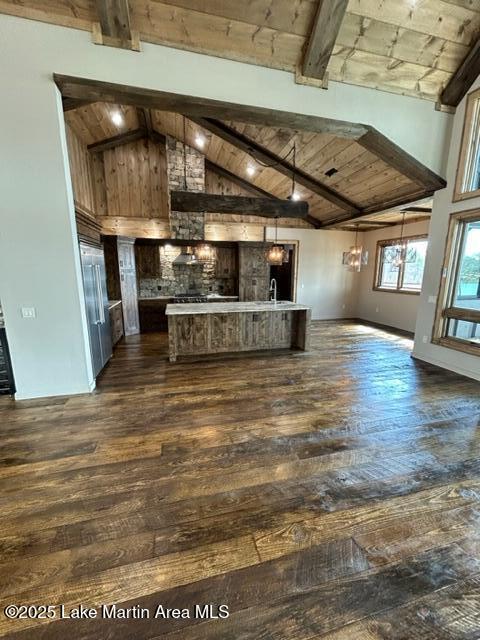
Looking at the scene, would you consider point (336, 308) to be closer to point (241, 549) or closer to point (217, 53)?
point (217, 53)

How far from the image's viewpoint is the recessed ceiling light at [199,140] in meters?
6.09

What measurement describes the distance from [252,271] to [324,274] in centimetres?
250

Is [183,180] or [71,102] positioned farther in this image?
[183,180]

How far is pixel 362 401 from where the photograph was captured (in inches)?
131

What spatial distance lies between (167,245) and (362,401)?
6138mm

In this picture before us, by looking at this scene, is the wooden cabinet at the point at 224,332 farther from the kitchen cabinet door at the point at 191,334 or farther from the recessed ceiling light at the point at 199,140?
the recessed ceiling light at the point at 199,140

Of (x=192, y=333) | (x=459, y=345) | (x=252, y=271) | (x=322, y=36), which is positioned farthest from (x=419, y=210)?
(x=192, y=333)

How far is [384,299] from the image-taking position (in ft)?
26.2

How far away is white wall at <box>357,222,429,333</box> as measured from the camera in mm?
7086

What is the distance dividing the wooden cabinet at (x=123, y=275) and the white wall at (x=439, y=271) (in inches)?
239

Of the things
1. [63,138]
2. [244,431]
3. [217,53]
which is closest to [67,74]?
[63,138]

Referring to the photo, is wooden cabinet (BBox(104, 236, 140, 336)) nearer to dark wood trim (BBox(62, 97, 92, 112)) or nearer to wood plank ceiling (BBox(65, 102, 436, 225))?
wood plank ceiling (BBox(65, 102, 436, 225))

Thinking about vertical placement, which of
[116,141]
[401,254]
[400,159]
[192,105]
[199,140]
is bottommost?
[401,254]

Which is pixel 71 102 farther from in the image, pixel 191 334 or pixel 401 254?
pixel 401 254
